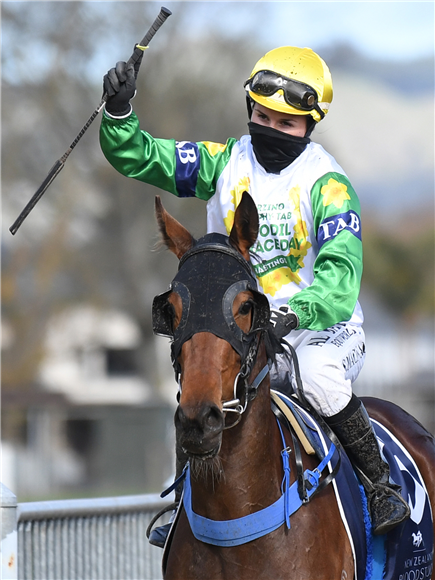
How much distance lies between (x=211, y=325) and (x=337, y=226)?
105 centimetres

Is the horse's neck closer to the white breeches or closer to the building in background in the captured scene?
the white breeches

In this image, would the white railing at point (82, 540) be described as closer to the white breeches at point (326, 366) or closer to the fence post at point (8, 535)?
the fence post at point (8, 535)

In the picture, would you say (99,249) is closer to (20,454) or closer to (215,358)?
(20,454)

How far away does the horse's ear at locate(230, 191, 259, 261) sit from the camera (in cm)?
347

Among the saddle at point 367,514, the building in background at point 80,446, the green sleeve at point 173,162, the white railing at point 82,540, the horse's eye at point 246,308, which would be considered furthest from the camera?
the building in background at point 80,446

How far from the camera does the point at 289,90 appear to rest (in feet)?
13.9

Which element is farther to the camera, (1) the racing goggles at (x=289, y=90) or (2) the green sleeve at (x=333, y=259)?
(1) the racing goggles at (x=289, y=90)

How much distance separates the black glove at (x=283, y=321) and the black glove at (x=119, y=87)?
A: 1.24 metres

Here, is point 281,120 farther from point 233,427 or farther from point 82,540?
point 82,540

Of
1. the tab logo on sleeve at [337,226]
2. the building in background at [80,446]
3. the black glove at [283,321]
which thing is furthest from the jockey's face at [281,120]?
the building in background at [80,446]

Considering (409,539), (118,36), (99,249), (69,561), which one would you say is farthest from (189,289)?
(99,249)

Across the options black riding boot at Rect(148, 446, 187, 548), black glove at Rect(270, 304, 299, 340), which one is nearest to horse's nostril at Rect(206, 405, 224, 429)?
black glove at Rect(270, 304, 299, 340)

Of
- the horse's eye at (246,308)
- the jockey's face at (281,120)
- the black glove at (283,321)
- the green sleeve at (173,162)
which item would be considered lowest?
the black glove at (283,321)

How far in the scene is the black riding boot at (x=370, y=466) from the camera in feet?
13.1
